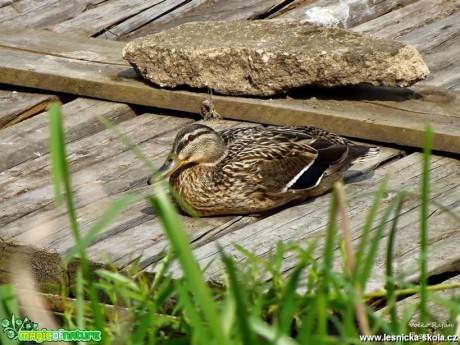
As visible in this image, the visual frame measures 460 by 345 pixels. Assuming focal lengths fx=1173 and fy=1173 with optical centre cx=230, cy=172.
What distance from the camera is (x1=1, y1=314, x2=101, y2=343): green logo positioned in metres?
3.92

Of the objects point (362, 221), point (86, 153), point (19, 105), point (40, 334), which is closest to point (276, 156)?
point (362, 221)

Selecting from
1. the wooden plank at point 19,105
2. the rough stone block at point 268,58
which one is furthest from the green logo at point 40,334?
the wooden plank at point 19,105

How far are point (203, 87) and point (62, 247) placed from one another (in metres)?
1.99

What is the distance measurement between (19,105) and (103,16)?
1.58m

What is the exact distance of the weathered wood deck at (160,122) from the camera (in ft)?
17.8

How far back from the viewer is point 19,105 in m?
7.30

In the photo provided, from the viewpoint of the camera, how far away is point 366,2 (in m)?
8.65

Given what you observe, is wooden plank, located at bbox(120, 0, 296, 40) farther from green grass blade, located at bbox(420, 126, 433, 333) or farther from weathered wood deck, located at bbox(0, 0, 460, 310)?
green grass blade, located at bbox(420, 126, 433, 333)

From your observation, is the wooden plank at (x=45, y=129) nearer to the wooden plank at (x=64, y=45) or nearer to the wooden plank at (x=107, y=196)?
the wooden plank at (x=107, y=196)

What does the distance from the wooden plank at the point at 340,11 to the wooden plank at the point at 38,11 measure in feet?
5.01

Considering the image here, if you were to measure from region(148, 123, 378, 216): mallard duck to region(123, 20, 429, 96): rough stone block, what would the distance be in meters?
0.69

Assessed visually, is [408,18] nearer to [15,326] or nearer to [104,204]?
[104,204]

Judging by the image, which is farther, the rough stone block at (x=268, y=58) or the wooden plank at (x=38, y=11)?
the wooden plank at (x=38, y=11)

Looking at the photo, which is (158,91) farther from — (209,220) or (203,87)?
(209,220)
